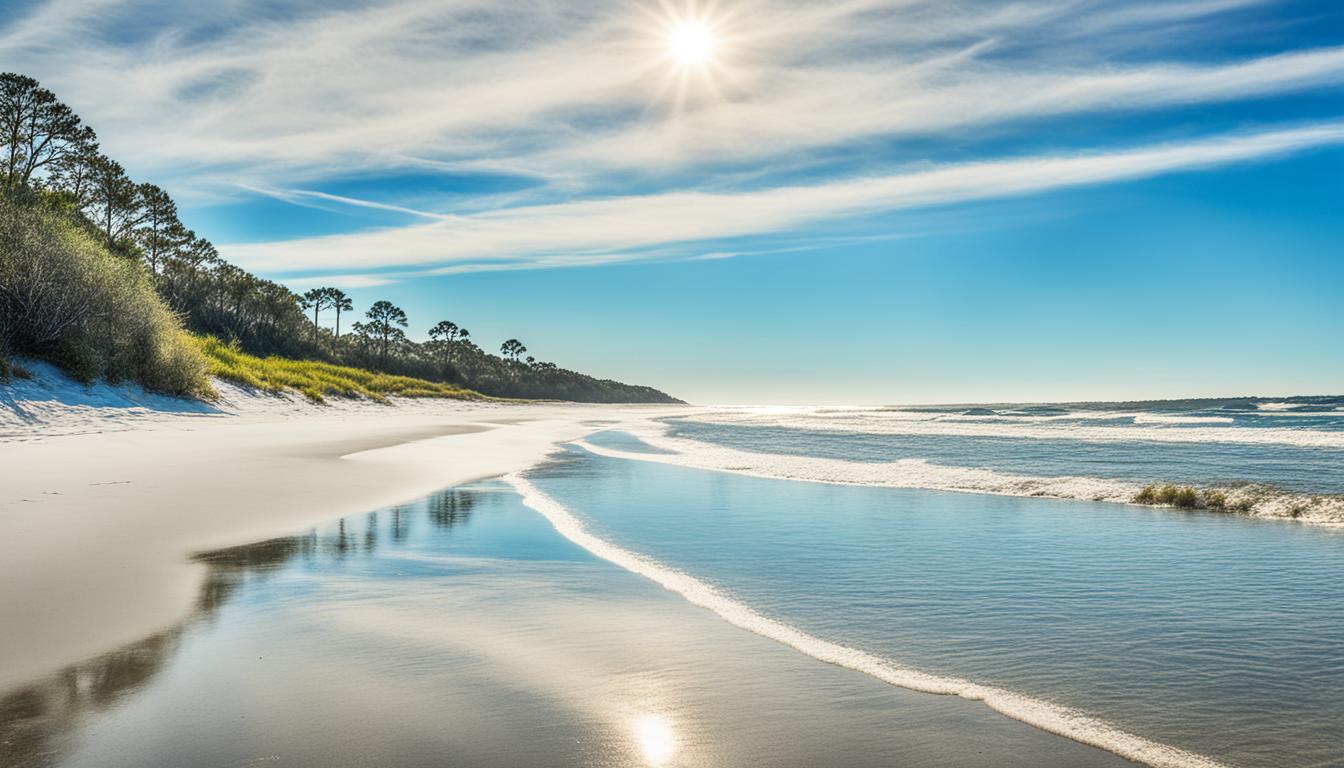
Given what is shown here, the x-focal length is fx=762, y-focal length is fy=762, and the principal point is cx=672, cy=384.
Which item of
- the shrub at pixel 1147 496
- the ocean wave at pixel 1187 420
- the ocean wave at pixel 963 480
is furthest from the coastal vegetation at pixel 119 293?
the ocean wave at pixel 1187 420

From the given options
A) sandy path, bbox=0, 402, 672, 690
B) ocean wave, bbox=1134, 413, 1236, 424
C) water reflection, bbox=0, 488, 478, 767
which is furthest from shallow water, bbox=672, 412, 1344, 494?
water reflection, bbox=0, 488, 478, 767

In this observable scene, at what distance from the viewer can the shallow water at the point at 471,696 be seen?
12.4ft

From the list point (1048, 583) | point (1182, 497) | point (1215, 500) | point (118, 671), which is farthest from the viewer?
point (1182, 497)

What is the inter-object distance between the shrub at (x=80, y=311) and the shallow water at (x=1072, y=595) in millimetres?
23135

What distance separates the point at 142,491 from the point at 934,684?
12.1 meters

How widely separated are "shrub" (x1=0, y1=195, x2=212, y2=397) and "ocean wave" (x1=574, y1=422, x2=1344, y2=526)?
18060mm

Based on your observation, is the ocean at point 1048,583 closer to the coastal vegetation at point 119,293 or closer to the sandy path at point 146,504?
the sandy path at point 146,504

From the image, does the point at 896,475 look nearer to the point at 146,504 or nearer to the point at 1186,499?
the point at 1186,499

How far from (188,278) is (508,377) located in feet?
298

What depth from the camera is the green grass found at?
3947cm

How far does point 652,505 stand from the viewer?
1326 centimetres

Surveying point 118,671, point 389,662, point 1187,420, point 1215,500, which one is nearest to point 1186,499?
point 1215,500

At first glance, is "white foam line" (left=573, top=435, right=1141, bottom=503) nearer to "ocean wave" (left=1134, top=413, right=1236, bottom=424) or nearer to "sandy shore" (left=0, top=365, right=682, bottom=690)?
"sandy shore" (left=0, top=365, right=682, bottom=690)

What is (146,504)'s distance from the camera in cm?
1079
